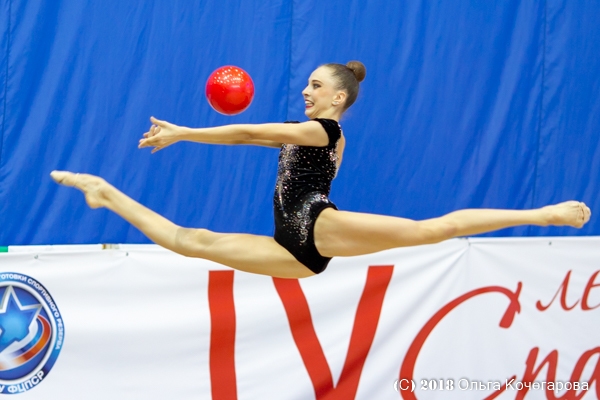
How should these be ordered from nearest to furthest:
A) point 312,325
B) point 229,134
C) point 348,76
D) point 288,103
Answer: point 229,134
point 348,76
point 312,325
point 288,103

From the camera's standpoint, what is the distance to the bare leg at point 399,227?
2.57m

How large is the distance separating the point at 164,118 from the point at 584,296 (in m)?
2.99

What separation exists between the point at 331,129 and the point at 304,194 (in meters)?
0.31

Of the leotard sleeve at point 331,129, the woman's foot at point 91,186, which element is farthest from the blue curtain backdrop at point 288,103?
the leotard sleeve at point 331,129

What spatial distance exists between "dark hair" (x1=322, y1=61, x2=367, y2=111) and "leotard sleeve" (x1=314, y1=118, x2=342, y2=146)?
9.6 inches

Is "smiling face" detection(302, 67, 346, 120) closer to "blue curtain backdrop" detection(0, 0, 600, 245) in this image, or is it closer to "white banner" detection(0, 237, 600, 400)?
"blue curtain backdrop" detection(0, 0, 600, 245)

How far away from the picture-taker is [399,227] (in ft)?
8.44

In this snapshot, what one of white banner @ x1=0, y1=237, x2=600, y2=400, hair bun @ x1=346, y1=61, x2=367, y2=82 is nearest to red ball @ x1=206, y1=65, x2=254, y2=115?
hair bun @ x1=346, y1=61, x2=367, y2=82

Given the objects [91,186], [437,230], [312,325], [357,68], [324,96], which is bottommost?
[312,325]

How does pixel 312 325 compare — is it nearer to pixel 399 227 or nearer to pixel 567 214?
pixel 399 227

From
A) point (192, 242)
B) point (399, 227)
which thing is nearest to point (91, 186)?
point (192, 242)

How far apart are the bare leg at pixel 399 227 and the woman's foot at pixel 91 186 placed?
3.28ft

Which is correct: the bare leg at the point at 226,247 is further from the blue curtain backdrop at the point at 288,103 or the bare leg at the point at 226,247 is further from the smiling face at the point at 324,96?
the blue curtain backdrop at the point at 288,103

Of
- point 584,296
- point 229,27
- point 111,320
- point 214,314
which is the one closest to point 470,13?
point 229,27
